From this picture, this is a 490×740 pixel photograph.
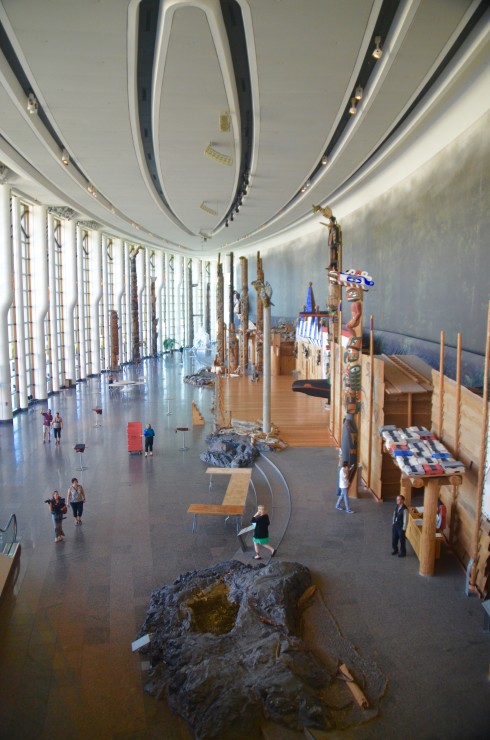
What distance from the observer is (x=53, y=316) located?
22016mm

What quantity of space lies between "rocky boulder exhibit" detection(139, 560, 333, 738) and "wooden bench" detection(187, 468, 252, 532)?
1.61 metres

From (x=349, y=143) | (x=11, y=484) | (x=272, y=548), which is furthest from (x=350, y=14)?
(x=11, y=484)

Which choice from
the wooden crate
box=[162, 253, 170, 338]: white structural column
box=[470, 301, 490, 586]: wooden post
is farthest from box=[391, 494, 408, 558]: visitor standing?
box=[162, 253, 170, 338]: white structural column

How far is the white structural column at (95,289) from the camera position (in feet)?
89.8

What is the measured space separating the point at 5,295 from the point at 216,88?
34.8ft

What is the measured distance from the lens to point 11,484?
11.0m

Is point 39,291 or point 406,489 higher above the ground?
point 39,291

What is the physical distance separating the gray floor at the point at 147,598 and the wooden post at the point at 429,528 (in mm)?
201

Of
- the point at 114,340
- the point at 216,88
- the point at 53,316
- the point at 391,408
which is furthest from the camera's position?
the point at 114,340

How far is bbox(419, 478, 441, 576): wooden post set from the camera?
684cm

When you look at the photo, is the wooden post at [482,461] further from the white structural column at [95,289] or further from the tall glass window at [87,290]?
the white structural column at [95,289]

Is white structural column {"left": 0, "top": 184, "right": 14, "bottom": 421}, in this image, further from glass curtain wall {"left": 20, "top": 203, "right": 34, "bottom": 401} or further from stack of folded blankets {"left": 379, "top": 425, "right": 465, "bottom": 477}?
stack of folded blankets {"left": 379, "top": 425, "right": 465, "bottom": 477}

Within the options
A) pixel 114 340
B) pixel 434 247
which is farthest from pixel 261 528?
pixel 114 340

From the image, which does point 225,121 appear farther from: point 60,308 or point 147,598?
point 60,308
